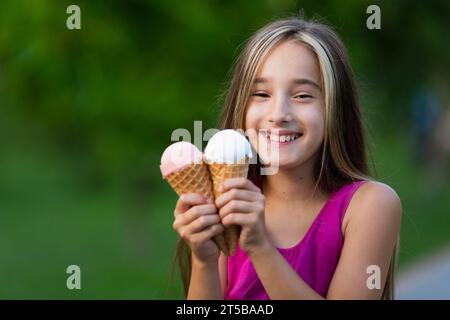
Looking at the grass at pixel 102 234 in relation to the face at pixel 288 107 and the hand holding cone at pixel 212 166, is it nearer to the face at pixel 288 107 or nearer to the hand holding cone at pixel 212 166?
the face at pixel 288 107

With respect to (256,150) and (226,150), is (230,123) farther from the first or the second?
(226,150)

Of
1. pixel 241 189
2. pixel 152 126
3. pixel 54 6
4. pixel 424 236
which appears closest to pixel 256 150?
pixel 241 189

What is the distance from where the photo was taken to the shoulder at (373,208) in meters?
2.74

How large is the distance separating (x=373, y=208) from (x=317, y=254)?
25cm

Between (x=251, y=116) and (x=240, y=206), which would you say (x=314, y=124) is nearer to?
(x=251, y=116)

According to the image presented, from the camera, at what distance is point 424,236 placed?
12.1m

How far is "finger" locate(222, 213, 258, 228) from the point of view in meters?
2.43

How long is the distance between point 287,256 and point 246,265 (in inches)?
6.2

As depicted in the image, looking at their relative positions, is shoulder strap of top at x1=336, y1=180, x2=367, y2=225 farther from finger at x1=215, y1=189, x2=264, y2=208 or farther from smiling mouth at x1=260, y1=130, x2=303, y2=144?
finger at x1=215, y1=189, x2=264, y2=208

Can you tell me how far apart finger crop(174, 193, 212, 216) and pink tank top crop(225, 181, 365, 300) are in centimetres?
45

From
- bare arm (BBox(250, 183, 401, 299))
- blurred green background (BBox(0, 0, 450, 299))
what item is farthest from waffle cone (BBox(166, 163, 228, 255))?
blurred green background (BBox(0, 0, 450, 299))

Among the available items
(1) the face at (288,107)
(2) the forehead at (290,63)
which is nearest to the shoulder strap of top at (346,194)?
(1) the face at (288,107)

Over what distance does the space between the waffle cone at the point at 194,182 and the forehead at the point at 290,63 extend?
17.5 inches

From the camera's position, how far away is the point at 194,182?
255 centimetres
